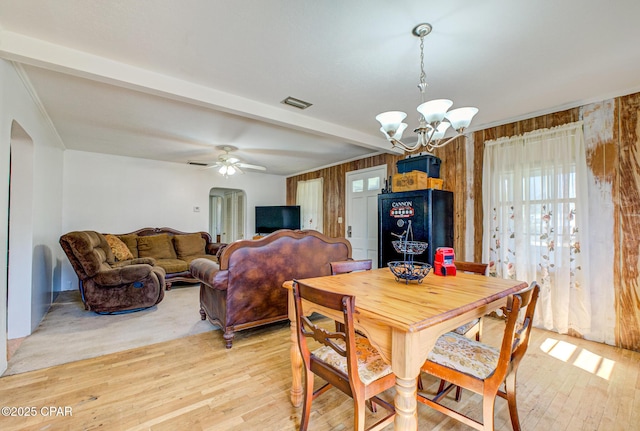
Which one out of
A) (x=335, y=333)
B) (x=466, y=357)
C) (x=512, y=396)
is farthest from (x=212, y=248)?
(x=512, y=396)

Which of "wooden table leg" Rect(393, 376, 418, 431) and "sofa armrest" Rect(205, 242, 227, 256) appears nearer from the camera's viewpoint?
"wooden table leg" Rect(393, 376, 418, 431)

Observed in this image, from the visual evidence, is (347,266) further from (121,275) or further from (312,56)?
(121,275)

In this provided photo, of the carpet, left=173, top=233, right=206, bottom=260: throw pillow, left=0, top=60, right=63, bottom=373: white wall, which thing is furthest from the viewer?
left=173, top=233, right=206, bottom=260: throw pillow

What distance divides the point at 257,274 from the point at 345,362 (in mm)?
1581

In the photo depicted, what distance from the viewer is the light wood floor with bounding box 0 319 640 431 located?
5.36 ft

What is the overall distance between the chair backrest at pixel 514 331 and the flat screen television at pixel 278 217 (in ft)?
18.2

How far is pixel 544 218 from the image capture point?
3066 mm

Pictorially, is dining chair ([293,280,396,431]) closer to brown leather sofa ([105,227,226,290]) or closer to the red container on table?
the red container on table

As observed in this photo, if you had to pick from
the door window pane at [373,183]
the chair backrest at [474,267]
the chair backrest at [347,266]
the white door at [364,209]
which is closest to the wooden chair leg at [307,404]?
the chair backrest at [347,266]

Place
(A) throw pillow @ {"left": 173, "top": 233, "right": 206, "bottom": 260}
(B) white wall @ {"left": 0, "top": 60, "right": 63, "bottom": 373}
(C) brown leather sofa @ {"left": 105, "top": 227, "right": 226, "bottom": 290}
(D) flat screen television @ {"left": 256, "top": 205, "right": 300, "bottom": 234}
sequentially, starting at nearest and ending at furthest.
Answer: (B) white wall @ {"left": 0, "top": 60, "right": 63, "bottom": 373} < (C) brown leather sofa @ {"left": 105, "top": 227, "right": 226, "bottom": 290} < (A) throw pillow @ {"left": 173, "top": 233, "right": 206, "bottom": 260} < (D) flat screen television @ {"left": 256, "top": 205, "right": 300, "bottom": 234}

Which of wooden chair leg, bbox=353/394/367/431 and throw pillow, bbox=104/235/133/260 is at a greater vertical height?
throw pillow, bbox=104/235/133/260

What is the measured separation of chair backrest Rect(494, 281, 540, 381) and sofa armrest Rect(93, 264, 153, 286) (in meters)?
3.78

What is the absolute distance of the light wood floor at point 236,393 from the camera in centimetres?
163

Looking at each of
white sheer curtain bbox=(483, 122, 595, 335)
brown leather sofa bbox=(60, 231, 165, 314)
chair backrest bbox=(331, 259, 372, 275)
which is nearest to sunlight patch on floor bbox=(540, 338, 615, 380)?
white sheer curtain bbox=(483, 122, 595, 335)
